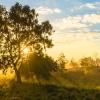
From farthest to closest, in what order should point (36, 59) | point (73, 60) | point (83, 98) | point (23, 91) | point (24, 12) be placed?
point (73, 60)
point (36, 59)
point (24, 12)
point (23, 91)
point (83, 98)

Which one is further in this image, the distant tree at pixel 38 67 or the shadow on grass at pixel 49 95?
the distant tree at pixel 38 67

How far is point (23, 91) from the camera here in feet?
129

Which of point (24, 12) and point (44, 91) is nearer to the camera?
point (44, 91)

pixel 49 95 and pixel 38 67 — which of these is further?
pixel 38 67

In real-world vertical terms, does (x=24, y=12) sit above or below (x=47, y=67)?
above

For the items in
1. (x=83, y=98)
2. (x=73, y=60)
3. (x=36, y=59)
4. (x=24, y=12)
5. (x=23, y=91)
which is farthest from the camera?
(x=73, y=60)

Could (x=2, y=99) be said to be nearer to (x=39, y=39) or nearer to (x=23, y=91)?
(x=23, y=91)

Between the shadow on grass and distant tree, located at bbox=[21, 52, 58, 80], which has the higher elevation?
distant tree, located at bbox=[21, 52, 58, 80]

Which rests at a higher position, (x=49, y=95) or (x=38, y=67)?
(x=38, y=67)

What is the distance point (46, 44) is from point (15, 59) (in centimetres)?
562

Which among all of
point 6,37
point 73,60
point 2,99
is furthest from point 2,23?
point 73,60

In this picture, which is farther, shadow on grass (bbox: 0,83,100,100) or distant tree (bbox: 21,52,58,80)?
distant tree (bbox: 21,52,58,80)

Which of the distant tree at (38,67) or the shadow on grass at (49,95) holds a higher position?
the distant tree at (38,67)

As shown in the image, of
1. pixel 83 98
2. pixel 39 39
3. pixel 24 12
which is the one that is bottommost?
pixel 83 98
